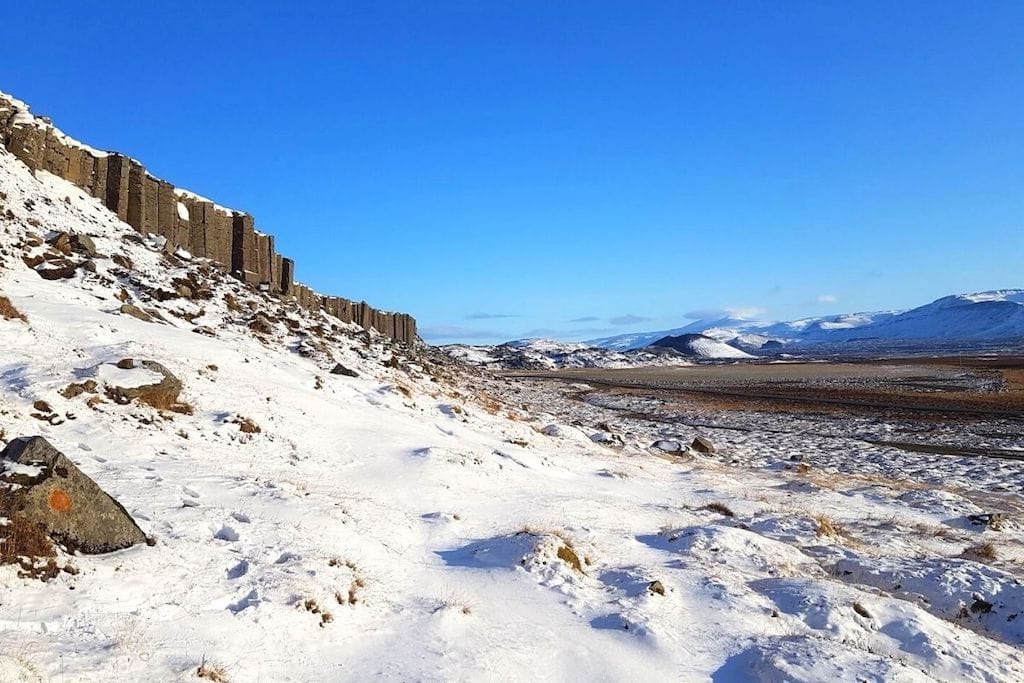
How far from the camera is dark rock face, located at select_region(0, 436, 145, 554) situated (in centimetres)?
677

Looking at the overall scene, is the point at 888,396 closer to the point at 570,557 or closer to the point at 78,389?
the point at 570,557

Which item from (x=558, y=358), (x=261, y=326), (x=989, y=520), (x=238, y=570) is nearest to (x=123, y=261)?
(x=261, y=326)

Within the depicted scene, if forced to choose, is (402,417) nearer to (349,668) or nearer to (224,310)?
(224,310)

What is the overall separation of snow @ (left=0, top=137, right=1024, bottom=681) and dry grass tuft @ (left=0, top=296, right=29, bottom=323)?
207mm

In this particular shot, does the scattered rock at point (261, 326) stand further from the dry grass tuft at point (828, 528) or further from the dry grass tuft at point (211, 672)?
the dry grass tuft at point (211, 672)

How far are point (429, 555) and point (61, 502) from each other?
4.71 meters

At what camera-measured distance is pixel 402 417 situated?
1908cm

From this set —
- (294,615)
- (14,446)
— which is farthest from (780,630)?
(14,446)

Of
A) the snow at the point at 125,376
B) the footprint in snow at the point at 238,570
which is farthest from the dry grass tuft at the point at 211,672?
the snow at the point at 125,376

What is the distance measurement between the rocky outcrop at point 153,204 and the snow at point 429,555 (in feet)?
40.7

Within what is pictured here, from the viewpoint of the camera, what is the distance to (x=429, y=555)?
9.58 m

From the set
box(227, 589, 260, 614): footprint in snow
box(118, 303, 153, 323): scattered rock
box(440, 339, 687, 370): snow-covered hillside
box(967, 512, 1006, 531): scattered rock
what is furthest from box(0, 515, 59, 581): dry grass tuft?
box(440, 339, 687, 370): snow-covered hillside

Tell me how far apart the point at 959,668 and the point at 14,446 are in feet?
36.3

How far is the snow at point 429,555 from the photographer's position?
6.42 meters
